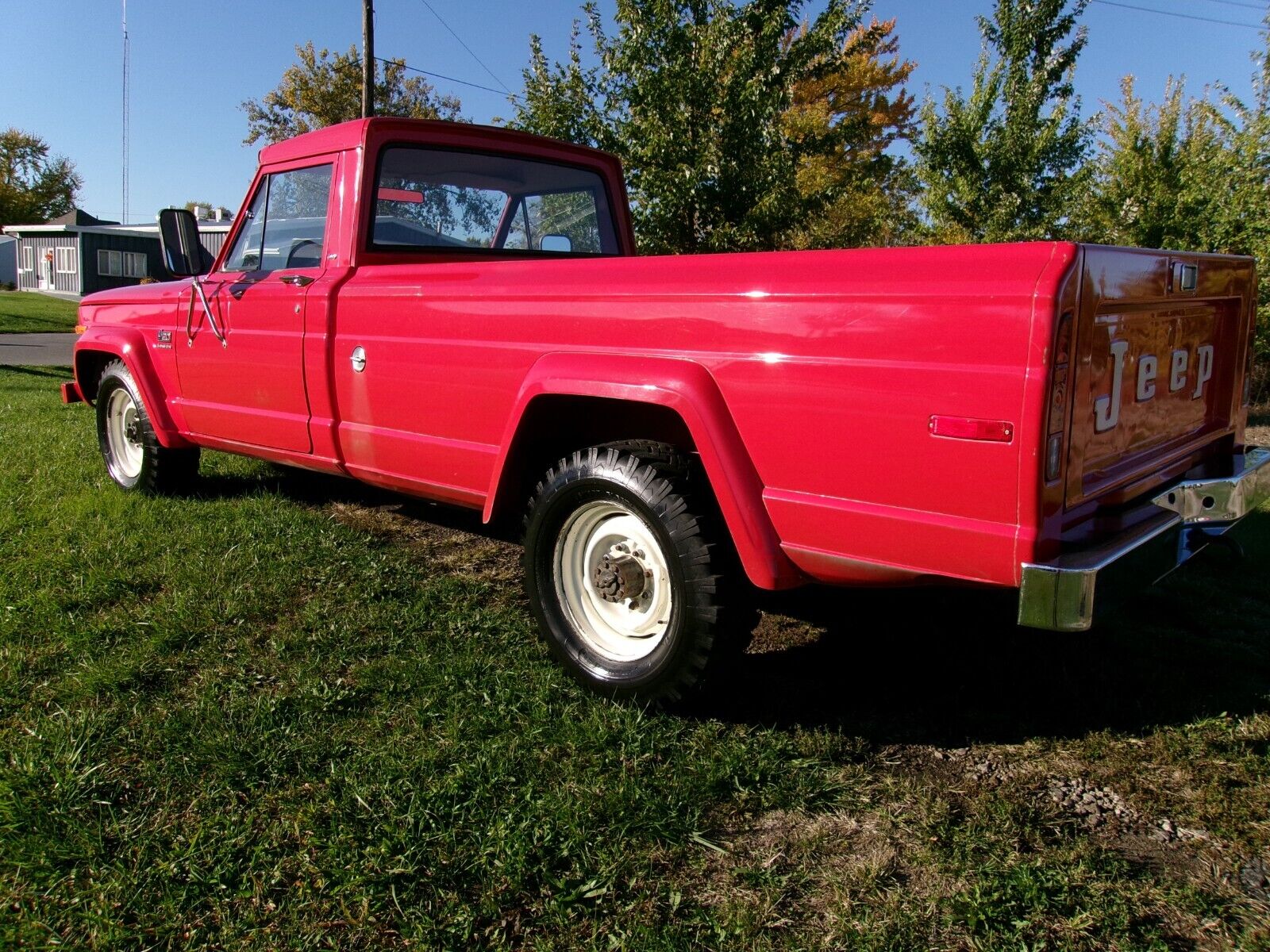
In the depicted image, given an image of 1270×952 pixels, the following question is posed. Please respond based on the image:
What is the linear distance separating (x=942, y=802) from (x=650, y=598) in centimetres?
107

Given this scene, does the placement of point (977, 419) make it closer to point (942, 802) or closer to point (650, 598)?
point (942, 802)

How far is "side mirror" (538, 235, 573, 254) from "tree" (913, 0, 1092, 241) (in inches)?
321

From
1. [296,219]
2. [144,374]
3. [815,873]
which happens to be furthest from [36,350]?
[815,873]

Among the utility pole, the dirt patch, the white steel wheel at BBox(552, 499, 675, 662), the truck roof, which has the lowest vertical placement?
the dirt patch

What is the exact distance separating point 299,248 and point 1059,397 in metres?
3.45

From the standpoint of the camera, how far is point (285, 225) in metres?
4.53

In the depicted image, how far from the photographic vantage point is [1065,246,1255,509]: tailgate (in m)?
2.36

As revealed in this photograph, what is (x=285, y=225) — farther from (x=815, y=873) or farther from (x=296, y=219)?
(x=815, y=873)

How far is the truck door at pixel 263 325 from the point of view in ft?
13.7

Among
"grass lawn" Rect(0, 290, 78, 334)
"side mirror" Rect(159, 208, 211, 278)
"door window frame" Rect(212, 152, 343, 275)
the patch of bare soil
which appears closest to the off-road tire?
"side mirror" Rect(159, 208, 211, 278)

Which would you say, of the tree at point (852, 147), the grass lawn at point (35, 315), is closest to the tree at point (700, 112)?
the tree at point (852, 147)

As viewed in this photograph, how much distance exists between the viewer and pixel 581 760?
107 inches

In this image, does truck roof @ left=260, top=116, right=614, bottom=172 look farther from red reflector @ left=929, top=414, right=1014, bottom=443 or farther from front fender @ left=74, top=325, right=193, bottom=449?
red reflector @ left=929, top=414, right=1014, bottom=443

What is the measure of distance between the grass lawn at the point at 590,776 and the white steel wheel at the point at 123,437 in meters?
1.57
